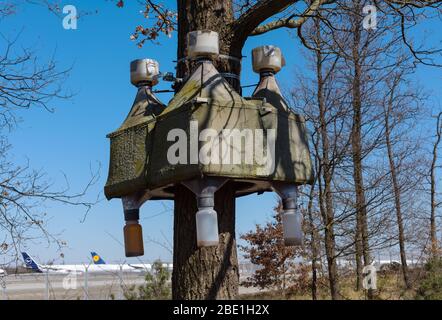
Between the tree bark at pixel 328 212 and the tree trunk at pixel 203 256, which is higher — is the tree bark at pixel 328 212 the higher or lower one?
the higher one

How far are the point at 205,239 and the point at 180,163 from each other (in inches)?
12.8

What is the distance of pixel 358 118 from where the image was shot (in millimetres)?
9469

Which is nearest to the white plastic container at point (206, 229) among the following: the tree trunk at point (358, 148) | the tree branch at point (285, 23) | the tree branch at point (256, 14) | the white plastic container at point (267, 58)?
the white plastic container at point (267, 58)

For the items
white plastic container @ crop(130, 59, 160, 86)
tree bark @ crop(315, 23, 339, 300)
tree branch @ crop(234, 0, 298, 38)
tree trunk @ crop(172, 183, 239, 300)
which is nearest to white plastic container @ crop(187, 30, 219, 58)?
white plastic container @ crop(130, 59, 160, 86)

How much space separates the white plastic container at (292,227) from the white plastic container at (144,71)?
2.99 ft

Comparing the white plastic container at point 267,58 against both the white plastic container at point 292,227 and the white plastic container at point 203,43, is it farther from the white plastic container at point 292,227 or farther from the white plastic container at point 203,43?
the white plastic container at point 292,227

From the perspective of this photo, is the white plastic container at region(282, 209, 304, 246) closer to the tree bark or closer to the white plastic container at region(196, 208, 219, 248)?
the white plastic container at region(196, 208, 219, 248)

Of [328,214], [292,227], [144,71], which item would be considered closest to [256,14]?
[144,71]

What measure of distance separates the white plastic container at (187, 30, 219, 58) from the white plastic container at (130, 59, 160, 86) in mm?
265

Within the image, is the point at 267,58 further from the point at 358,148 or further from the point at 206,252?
the point at 358,148

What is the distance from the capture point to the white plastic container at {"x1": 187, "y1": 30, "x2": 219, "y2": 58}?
246cm

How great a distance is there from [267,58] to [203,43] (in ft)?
1.21

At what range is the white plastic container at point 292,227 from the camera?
2438 mm

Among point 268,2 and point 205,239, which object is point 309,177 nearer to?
point 205,239
